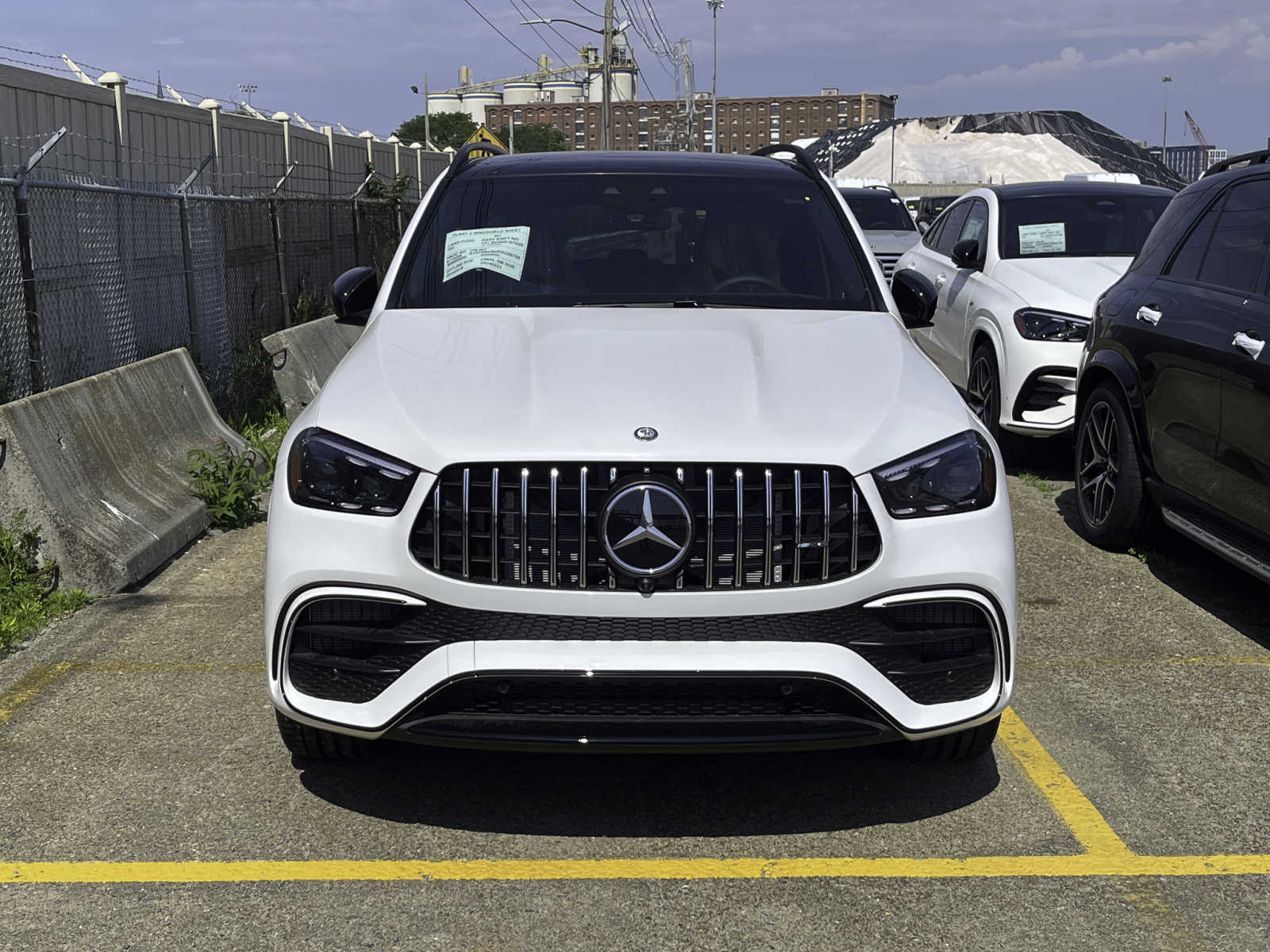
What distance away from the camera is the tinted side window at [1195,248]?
623 cm

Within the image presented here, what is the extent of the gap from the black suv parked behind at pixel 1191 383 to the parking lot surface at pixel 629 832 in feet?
2.64

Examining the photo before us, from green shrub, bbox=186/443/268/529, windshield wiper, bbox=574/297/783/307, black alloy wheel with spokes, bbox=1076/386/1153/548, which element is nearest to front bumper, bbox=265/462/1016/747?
windshield wiper, bbox=574/297/783/307

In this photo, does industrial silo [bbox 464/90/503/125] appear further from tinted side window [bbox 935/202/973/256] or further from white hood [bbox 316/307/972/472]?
white hood [bbox 316/307/972/472]

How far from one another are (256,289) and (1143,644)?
873 cm

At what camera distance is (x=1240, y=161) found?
21.3 feet

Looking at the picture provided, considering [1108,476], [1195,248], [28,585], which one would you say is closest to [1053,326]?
[1108,476]

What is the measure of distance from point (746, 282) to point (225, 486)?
12.0ft

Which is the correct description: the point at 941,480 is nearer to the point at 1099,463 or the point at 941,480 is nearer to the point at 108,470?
the point at 1099,463

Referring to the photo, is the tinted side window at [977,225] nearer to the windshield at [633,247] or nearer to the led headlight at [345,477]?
the windshield at [633,247]

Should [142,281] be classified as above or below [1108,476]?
above

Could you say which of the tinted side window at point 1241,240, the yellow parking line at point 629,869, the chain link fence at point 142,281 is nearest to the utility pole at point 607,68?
the chain link fence at point 142,281

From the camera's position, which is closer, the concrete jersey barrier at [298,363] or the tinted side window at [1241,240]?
the tinted side window at [1241,240]

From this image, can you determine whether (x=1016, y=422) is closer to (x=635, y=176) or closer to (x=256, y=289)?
(x=635, y=176)

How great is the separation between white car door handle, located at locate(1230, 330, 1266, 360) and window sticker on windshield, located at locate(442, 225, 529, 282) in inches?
107
